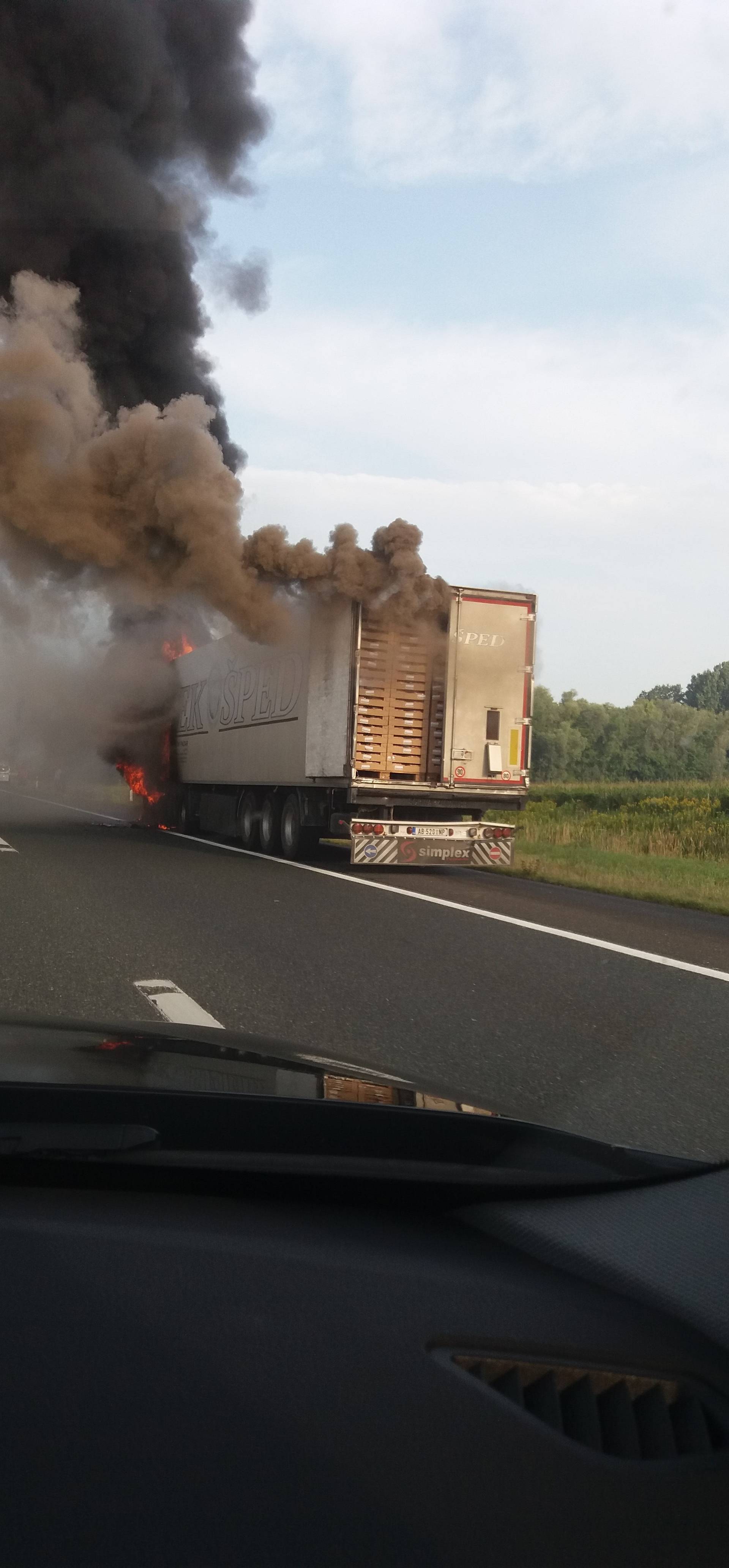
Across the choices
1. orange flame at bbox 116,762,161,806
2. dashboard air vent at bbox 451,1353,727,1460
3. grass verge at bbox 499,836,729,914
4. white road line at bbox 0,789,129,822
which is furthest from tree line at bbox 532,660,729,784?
dashboard air vent at bbox 451,1353,727,1460

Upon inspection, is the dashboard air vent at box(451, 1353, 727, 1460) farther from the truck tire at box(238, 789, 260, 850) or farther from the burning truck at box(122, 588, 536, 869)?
the truck tire at box(238, 789, 260, 850)

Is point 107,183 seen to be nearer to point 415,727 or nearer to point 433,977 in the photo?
point 415,727

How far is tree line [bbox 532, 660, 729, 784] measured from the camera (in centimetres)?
11662

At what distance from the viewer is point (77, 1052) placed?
2494 mm

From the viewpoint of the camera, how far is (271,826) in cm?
1808

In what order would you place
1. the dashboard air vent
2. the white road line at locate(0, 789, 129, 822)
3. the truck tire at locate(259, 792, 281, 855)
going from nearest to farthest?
1. the dashboard air vent
2. the truck tire at locate(259, 792, 281, 855)
3. the white road line at locate(0, 789, 129, 822)

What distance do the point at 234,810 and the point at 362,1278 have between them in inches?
732

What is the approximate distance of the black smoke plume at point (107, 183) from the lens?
22719 mm

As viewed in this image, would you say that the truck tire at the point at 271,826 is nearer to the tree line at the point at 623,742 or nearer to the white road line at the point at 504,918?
the white road line at the point at 504,918

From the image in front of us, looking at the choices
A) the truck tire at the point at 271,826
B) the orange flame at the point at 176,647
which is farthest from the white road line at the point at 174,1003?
the orange flame at the point at 176,647

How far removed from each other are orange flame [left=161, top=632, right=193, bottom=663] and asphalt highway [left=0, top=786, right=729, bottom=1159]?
11666mm

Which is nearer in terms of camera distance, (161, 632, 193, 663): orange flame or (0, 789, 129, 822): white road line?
(161, 632, 193, 663): orange flame

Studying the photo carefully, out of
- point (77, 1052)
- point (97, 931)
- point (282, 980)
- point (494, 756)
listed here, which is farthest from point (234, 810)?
point (77, 1052)

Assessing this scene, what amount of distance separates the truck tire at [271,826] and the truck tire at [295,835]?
0.23 m
